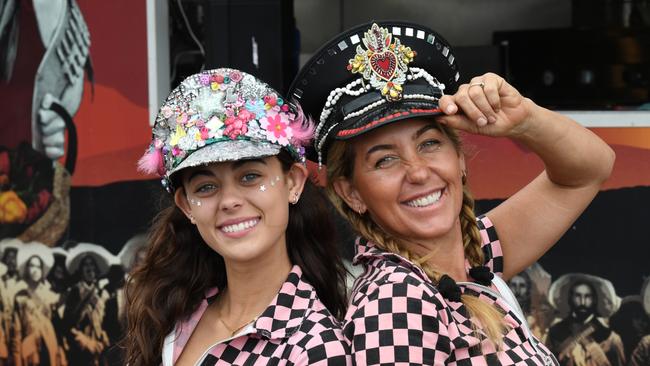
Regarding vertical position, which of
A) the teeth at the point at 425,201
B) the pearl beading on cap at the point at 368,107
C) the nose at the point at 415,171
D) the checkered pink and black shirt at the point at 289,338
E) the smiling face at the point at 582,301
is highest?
the pearl beading on cap at the point at 368,107

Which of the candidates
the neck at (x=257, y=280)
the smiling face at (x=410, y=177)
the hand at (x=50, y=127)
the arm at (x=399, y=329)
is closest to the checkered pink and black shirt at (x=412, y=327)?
the arm at (x=399, y=329)

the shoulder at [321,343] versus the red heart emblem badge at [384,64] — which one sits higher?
the red heart emblem badge at [384,64]

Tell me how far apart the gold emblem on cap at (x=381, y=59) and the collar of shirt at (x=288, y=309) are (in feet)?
1.80

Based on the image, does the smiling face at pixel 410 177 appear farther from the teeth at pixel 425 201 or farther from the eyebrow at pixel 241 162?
the eyebrow at pixel 241 162

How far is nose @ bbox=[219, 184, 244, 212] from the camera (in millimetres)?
2227

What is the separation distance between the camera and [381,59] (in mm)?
2262

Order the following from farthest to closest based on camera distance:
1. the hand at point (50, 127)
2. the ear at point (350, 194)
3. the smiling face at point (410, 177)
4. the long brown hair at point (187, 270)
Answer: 1. the hand at point (50, 127)
2. the long brown hair at point (187, 270)
3. the ear at point (350, 194)
4. the smiling face at point (410, 177)

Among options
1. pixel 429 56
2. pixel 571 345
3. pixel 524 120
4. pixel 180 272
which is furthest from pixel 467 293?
pixel 571 345

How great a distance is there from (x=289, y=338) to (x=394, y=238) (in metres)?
0.37

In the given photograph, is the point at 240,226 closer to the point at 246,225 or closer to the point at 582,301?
the point at 246,225

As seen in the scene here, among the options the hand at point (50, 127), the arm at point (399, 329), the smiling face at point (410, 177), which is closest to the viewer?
the arm at point (399, 329)

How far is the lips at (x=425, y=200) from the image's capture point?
2.22 m

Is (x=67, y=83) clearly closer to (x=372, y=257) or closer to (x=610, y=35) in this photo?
(x=372, y=257)

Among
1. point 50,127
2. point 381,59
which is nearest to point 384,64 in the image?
point 381,59
